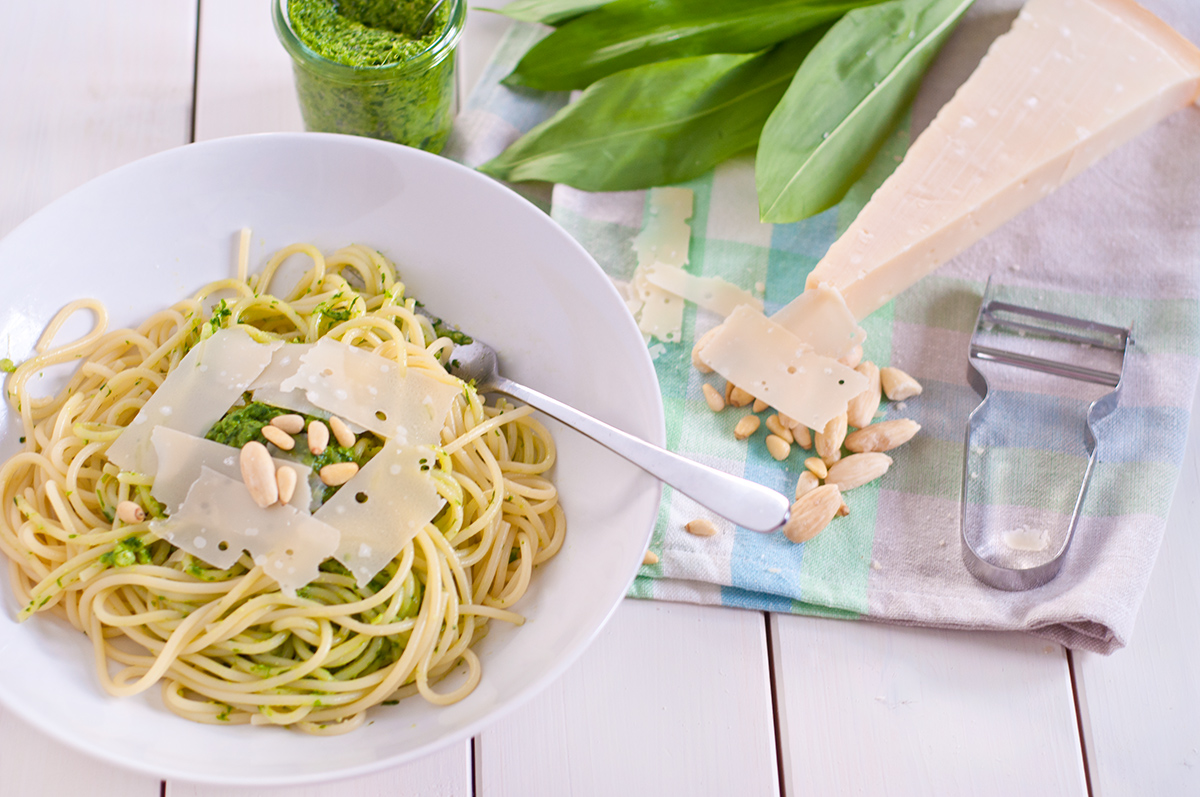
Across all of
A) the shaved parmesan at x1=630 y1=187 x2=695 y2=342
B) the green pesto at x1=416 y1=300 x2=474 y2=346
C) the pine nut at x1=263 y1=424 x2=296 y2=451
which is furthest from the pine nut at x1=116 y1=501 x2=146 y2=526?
the shaved parmesan at x1=630 y1=187 x2=695 y2=342

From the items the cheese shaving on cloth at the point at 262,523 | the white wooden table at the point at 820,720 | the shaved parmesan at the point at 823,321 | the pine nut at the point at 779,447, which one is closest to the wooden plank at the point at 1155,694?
the white wooden table at the point at 820,720

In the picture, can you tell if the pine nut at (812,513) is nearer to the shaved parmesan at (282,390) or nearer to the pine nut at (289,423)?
the shaved parmesan at (282,390)

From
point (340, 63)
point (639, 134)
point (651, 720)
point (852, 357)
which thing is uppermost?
point (340, 63)

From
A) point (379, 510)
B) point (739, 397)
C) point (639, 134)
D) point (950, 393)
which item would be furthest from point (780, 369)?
point (379, 510)

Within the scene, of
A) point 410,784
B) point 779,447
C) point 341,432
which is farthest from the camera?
point 779,447

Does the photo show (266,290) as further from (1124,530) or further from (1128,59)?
(1128,59)

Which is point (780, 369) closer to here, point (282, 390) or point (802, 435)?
point (802, 435)

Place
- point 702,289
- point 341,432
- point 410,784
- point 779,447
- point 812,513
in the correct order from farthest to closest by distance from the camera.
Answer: point 702,289 → point 779,447 → point 812,513 → point 410,784 → point 341,432

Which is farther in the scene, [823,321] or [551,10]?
[551,10]
